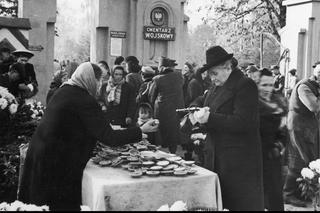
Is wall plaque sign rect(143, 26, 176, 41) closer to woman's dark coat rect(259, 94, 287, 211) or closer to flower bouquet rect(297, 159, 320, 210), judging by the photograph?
flower bouquet rect(297, 159, 320, 210)

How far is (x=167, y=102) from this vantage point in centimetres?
949

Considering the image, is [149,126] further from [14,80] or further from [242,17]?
[242,17]

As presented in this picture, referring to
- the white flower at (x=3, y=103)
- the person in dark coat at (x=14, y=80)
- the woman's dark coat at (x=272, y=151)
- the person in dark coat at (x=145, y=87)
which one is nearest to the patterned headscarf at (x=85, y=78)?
the white flower at (x=3, y=103)

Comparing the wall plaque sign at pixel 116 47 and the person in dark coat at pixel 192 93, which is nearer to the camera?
the person in dark coat at pixel 192 93

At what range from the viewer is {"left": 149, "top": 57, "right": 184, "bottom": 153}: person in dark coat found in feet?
30.8

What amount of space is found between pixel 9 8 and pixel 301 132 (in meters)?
14.0

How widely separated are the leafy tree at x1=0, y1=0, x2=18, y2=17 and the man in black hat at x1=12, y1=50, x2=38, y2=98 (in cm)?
1071

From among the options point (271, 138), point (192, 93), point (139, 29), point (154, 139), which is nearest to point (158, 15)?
point (139, 29)

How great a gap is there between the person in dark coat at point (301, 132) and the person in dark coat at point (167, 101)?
262 cm

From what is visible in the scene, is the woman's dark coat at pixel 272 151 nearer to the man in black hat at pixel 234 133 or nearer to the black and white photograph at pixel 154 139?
the black and white photograph at pixel 154 139

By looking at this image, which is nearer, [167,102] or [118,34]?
[167,102]

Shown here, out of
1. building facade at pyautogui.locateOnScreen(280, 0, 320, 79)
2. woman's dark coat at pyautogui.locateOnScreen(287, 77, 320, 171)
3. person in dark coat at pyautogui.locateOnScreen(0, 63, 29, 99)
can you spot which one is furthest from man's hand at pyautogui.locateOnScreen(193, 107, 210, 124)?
building facade at pyautogui.locateOnScreen(280, 0, 320, 79)

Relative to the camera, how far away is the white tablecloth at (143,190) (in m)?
3.91

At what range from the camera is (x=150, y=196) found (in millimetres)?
4023
